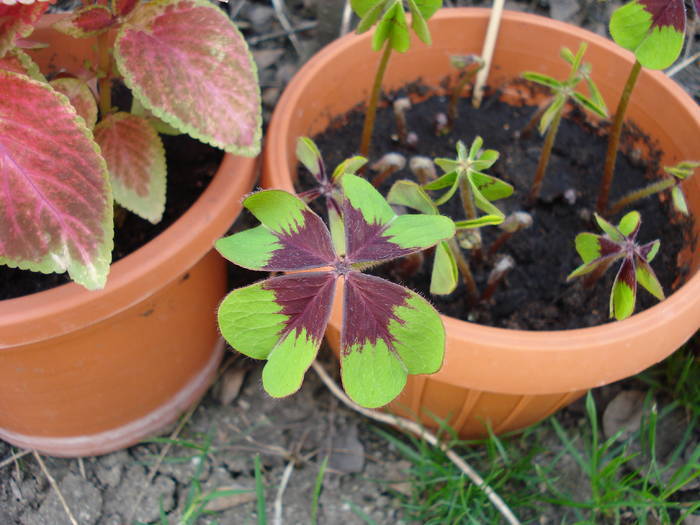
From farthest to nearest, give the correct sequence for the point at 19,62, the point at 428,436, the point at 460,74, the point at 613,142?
the point at 460,74
the point at 428,436
the point at 613,142
the point at 19,62

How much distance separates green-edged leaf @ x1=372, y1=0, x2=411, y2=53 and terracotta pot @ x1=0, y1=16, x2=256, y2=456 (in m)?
0.26

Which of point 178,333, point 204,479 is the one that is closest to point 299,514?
point 204,479

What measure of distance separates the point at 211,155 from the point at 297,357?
0.53 meters

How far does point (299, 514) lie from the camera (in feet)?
3.86

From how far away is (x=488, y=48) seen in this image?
1.23m

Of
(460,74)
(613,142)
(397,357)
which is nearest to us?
(397,357)

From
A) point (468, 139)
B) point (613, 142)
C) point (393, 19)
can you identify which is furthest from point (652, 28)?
point (468, 139)

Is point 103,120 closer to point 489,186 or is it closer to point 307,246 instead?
point 307,246

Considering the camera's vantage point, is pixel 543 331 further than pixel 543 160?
No

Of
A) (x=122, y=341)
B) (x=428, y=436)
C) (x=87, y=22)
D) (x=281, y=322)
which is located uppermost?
(x=87, y=22)

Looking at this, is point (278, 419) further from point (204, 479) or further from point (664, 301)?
point (664, 301)

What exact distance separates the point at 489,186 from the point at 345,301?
26 cm

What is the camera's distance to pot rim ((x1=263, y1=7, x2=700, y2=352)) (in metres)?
0.89

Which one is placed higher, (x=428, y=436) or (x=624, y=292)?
(x=624, y=292)
